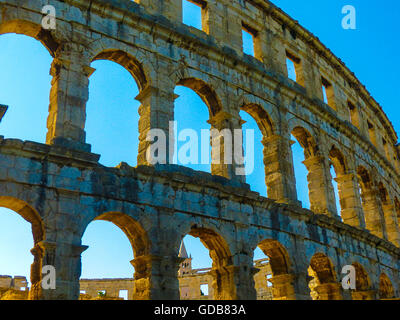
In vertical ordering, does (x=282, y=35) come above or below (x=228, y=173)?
above

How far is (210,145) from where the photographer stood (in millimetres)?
13117

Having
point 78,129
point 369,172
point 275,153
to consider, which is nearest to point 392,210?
point 369,172

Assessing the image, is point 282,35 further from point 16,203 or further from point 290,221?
point 16,203

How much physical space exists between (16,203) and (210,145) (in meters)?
5.61

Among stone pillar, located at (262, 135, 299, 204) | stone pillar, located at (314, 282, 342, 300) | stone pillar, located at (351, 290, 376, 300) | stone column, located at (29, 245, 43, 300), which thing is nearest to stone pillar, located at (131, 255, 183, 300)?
stone column, located at (29, 245, 43, 300)

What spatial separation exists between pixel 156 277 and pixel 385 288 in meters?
11.0

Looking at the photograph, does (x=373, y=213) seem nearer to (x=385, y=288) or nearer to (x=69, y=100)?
(x=385, y=288)

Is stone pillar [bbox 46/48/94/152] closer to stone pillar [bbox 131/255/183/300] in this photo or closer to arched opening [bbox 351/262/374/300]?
stone pillar [bbox 131/255/183/300]

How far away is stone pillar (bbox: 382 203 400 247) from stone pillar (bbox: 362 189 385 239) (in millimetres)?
1950

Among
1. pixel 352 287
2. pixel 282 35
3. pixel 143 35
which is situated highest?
pixel 282 35

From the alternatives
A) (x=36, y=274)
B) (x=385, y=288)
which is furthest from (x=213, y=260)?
(x=385, y=288)

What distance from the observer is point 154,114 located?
37.7 feet

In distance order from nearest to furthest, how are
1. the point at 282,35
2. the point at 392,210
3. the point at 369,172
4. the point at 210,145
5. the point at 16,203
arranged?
1. the point at 16,203
2. the point at 210,145
3. the point at 282,35
4. the point at 369,172
5. the point at 392,210

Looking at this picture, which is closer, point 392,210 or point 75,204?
point 75,204
